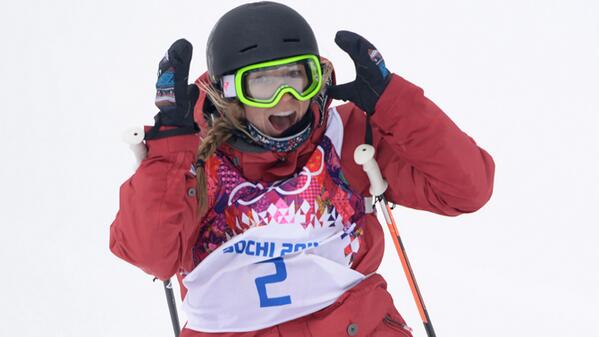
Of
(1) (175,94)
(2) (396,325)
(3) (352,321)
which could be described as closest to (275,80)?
(1) (175,94)

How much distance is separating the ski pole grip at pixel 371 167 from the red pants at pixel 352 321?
33 cm

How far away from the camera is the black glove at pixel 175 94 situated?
7.61 feet

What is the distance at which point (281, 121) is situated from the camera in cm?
254

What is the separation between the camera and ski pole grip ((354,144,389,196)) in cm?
245

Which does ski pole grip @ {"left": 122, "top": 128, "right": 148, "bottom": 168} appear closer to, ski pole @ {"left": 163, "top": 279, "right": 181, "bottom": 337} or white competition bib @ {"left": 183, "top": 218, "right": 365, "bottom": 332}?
white competition bib @ {"left": 183, "top": 218, "right": 365, "bottom": 332}

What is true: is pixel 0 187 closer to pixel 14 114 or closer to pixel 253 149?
pixel 14 114

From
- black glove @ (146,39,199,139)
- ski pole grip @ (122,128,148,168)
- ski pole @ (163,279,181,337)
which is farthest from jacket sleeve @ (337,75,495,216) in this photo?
ski pole @ (163,279,181,337)

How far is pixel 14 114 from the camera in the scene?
5309 millimetres

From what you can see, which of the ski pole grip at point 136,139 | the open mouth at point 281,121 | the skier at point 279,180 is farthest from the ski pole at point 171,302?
the open mouth at point 281,121

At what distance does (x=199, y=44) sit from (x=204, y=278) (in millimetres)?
2600

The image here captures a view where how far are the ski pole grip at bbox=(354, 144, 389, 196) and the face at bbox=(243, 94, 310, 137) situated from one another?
0.69ft

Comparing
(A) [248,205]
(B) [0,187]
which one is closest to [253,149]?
(A) [248,205]

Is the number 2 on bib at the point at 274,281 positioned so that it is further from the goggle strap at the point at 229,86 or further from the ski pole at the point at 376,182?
the goggle strap at the point at 229,86

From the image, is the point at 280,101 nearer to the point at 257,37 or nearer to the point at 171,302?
the point at 257,37
